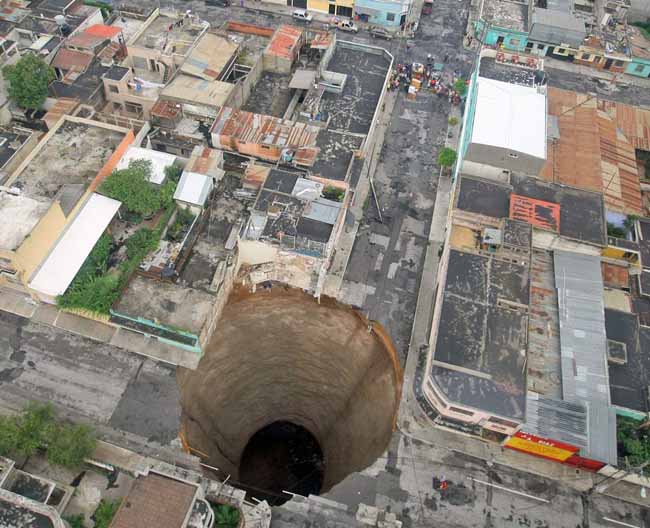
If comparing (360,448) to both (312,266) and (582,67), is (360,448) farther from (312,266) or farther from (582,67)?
(582,67)

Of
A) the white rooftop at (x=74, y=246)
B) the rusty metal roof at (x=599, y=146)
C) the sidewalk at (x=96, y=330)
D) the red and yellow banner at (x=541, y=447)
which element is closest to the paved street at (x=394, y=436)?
the sidewalk at (x=96, y=330)

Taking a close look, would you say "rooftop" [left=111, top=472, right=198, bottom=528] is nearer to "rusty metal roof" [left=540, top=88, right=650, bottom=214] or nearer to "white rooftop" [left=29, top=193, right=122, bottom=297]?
"white rooftop" [left=29, top=193, right=122, bottom=297]

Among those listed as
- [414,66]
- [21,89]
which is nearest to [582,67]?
[414,66]

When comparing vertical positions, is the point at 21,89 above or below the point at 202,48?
below

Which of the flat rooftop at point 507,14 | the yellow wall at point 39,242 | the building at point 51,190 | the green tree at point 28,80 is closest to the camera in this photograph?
the yellow wall at point 39,242

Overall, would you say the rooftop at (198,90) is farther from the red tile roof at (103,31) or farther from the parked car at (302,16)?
the parked car at (302,16)

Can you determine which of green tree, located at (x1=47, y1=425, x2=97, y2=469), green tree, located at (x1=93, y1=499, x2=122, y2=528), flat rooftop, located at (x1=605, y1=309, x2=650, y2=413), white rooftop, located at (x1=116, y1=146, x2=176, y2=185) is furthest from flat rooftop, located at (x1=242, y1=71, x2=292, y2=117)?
green tree, located at (x1=93, y1=499, x2=122, y2=528)

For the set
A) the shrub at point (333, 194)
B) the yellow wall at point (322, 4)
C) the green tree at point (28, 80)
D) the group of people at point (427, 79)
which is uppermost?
the yellow wall at point (322, 4)
